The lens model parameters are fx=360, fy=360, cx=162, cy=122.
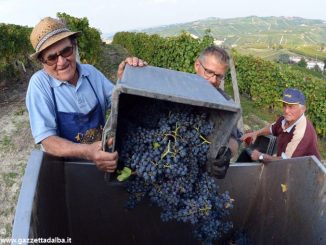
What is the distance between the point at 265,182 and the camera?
2.41 meters

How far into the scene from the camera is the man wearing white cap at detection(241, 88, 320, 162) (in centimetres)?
342

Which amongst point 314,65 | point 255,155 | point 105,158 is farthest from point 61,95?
point 314,65

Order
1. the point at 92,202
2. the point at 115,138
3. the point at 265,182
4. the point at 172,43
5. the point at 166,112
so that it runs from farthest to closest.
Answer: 1. the point at 172,43
2. the point at 265,182
3. the point at 92,202
4. the point at 166,112
5. the point at 115,138

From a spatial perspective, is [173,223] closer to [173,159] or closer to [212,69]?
[173,159]

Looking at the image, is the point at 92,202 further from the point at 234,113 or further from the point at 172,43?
the point at 172,43

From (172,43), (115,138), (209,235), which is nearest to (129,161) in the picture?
(115,138)

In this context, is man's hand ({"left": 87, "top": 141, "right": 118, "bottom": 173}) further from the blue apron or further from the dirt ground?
the dirt ground

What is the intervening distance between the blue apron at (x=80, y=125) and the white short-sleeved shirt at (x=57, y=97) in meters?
0.03

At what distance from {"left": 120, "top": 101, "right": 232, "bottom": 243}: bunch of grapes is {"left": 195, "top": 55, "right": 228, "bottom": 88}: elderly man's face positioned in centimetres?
80

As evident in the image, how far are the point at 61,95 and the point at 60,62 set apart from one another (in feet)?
0.68

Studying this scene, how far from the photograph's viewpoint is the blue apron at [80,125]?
2.28m

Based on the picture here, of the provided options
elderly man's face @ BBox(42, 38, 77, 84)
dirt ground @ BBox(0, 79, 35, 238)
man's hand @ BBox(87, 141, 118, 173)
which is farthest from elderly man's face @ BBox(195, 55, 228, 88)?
dirt ground @ BBox(0, 79, 35, 238)

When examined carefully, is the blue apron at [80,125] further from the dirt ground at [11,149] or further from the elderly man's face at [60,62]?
the dirt ground at [11,149]

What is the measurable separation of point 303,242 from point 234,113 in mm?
937
